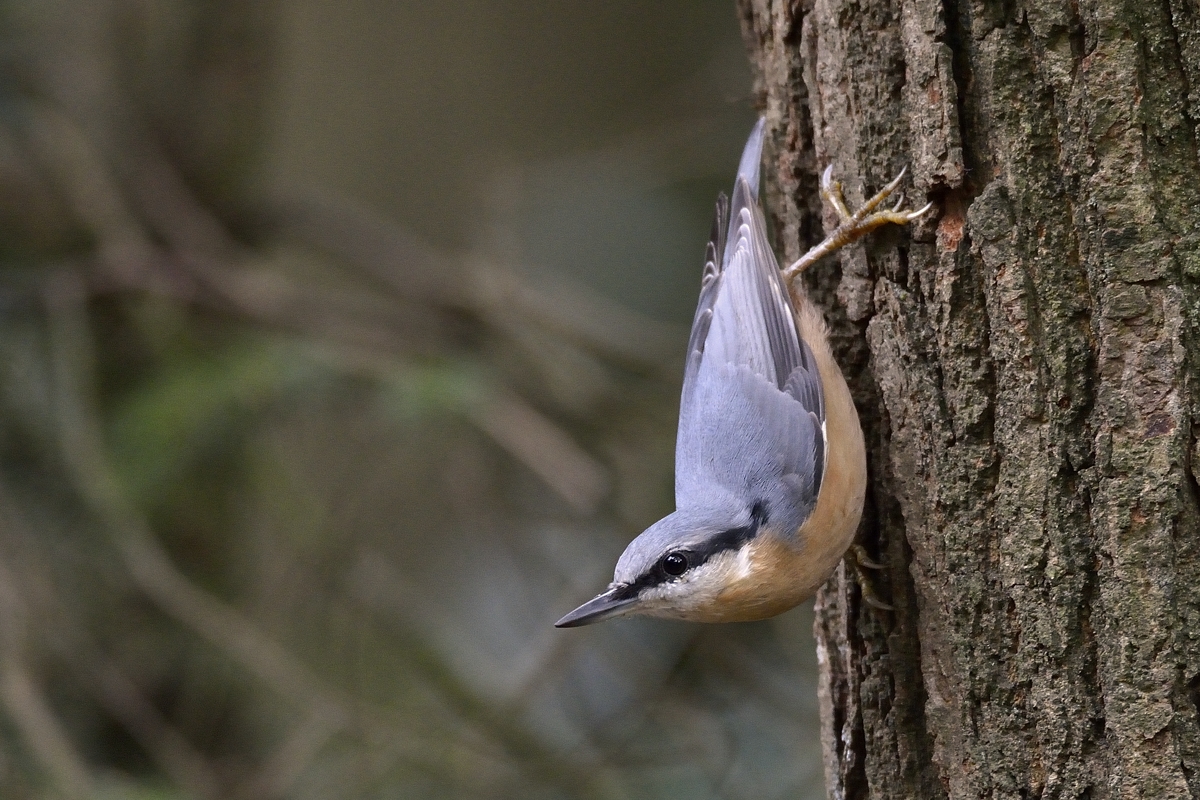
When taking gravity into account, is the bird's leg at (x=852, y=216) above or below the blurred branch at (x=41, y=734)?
above

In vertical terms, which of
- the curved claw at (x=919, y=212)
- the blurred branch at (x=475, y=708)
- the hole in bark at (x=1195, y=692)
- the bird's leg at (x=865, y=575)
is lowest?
the blurred branch at (x=475, y=708)

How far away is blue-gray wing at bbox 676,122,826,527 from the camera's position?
2.24m

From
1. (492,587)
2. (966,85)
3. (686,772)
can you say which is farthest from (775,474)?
(492,587)

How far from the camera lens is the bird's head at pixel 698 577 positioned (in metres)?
2.12

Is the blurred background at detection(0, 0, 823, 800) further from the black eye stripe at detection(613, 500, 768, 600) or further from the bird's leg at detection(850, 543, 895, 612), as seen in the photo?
the bird's leg at detection(850, 543, 895, 612)

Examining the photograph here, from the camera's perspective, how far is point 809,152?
2193 millimetres

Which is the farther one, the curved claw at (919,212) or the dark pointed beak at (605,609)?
the dark pointed beak at (605,609)

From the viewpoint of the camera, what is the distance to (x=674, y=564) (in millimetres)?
2135

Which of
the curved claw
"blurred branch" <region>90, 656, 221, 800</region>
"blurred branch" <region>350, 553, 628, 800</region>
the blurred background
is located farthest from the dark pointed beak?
"blurred branch" <region>90, 656, 221, 800</region>

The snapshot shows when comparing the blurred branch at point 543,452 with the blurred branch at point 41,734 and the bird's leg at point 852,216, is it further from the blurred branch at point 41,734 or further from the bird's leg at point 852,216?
the blurred branch at point 41,734

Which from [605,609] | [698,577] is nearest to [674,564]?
[698,577]

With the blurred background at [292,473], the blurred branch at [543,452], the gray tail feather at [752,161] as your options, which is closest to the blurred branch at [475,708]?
the blurred background at [292,473]

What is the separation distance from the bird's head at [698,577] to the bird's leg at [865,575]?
116mm

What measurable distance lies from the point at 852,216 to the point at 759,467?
56 cm
